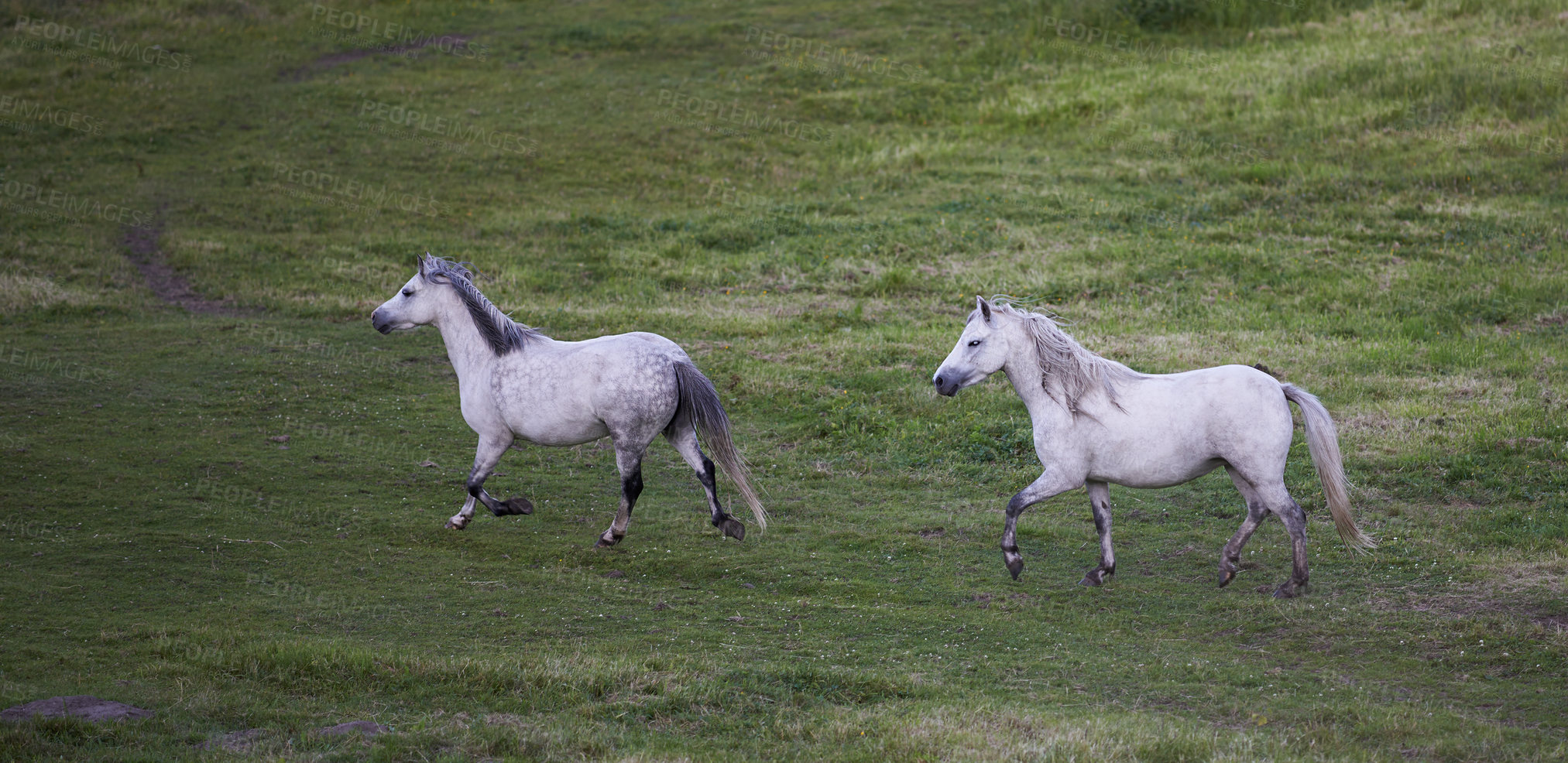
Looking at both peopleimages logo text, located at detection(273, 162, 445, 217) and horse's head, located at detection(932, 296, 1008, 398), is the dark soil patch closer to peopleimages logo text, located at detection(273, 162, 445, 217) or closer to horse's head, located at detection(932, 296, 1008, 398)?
peopleimages logo text, located at detection(273, 162, 445, 217)

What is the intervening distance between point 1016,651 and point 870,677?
1.21 metres

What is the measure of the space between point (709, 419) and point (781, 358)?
591 centimetres

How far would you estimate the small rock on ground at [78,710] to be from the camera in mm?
6594

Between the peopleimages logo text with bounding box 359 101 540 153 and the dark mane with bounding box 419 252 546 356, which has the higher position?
the peopleimages logo text with bounding box 359 101 540 153

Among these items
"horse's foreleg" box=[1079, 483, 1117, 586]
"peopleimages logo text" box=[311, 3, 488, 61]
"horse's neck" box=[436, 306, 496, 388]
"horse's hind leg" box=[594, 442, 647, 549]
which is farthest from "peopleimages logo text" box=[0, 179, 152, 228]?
"horse's foreleg" box=[1079, 483, 1117, 586]

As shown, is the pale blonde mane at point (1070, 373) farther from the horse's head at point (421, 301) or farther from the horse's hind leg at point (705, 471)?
the horse's head at point (421, 301)

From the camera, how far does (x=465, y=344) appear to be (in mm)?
10664

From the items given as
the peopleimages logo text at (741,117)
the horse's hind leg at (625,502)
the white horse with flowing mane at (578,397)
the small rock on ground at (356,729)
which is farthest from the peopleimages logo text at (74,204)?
the small rock on ground at (356,729)

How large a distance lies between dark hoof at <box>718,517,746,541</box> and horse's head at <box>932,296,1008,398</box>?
220cm

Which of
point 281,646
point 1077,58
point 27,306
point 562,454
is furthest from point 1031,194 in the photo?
point 281,646

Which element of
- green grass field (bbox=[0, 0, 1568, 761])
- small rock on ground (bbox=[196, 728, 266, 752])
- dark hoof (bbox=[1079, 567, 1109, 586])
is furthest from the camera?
dark hoof (bbox=[1079, 567, 1109, 586])

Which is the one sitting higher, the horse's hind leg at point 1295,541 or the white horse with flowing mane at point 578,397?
the white horse with flowing mane at point 578,397

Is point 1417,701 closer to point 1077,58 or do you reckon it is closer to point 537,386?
point 537,386

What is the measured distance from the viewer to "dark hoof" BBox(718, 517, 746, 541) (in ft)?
33.9
